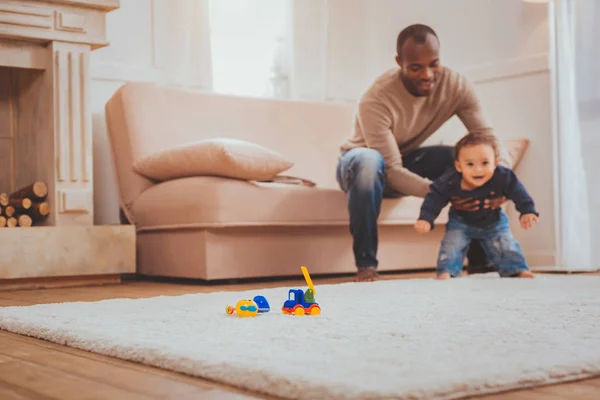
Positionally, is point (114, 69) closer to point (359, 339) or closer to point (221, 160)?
point (221, 160)

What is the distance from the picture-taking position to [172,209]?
2939mm

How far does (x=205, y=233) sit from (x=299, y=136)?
999 mm

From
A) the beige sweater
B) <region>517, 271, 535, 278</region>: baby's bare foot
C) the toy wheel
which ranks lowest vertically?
<region>517, 271, 535, 278</region>: baby's bare foot

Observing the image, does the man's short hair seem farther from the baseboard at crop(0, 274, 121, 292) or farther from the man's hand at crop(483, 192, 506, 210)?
the baseboard at crop(0, 274, 121, 292)

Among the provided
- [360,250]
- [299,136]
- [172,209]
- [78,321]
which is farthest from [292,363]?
[299,136]

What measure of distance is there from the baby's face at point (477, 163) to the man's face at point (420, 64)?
0.96ft

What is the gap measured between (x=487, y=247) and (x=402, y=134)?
1.72 ft

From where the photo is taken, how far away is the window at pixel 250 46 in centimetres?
411

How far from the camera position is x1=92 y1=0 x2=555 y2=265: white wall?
362cm

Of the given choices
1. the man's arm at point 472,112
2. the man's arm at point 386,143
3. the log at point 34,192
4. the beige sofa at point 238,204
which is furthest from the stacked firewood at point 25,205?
the man's arm at point 472,112

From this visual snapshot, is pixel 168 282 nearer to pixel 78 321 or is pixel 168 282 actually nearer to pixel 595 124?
pixel 78 321

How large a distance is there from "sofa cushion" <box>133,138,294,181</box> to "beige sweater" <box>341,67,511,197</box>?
32 cm

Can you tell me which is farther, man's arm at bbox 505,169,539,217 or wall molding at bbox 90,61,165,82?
wall molding at bbox 90,61,165,82

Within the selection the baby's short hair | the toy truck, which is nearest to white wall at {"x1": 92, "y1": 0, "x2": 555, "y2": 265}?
the baby's short hair
